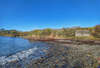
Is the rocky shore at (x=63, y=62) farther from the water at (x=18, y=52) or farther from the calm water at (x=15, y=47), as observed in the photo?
the calm water at (x=15, y=47)

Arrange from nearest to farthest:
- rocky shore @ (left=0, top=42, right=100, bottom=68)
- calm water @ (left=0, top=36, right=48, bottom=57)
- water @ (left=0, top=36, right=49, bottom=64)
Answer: rocky shore @ (left=0, top=42, right=100, bottom=68), water @ (left=0, top=36, right=49, bottom=64), calm water @ (left=0, top=36, right=48, bottom=57)

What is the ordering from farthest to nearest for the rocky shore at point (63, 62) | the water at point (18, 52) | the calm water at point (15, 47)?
1. the calm water at point (15, 47)
2. the water at point (18, 52)
3. the rocky shore at point (63, 62)

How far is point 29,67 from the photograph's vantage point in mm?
6012

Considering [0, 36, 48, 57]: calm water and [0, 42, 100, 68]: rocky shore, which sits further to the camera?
[0, 36, 48, 57]: calm water

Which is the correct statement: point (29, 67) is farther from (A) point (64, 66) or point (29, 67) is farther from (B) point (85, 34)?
(B) point (85, 34)

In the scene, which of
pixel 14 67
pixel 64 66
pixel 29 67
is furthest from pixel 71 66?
pixel 14 67

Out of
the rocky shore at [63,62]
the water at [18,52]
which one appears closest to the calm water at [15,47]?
the water at [18,52]

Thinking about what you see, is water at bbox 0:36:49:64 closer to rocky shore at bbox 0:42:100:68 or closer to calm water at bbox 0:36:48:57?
calm water at bbox 0:36:48:57

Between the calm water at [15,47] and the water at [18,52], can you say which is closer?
the water at [18,52]

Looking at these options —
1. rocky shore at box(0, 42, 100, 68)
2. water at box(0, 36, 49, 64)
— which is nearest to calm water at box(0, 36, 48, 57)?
water at box(0, 36, 49, 64)

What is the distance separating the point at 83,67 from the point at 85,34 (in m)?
39.6

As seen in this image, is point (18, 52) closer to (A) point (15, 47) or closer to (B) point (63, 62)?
(A) point (15, 47)

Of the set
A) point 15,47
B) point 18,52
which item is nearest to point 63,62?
point 18,52

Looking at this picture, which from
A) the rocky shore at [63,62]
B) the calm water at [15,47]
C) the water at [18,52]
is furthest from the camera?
the calm water at [15,47]
